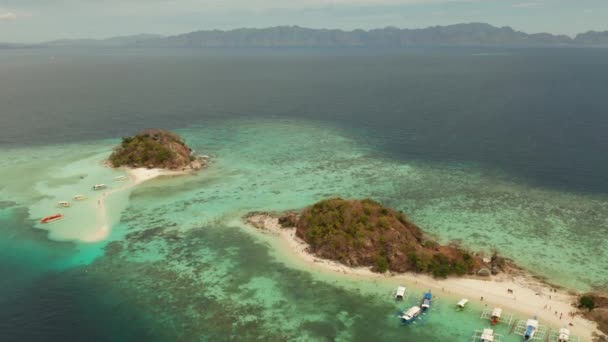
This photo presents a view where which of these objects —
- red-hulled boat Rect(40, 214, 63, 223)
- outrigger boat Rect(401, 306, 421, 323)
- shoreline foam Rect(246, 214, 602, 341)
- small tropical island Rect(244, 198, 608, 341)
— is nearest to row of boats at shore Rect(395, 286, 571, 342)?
outrigger boat Rect(401, 306, 421, 323)

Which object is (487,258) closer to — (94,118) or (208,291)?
(208,291)

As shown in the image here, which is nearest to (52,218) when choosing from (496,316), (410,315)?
(410,315)

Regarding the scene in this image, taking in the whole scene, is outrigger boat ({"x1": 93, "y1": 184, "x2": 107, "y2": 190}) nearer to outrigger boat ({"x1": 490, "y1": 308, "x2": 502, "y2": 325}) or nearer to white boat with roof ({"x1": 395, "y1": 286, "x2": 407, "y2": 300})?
white boat with roof ({"x1": 395, "y1": 286, "x2": 407, "y2": 300})

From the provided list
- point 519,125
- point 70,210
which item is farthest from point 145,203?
point 519,125

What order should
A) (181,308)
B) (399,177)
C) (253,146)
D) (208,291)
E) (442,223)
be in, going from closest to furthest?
1. (181,308)
2. (208,291)
3. (442,223)
4. (399,177)
5. (253,146)

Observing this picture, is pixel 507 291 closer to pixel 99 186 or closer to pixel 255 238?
pixel 255 238
